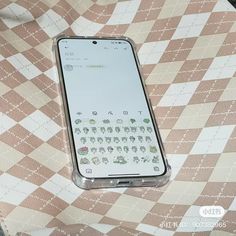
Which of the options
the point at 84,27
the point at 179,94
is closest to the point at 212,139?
the point at 179,94

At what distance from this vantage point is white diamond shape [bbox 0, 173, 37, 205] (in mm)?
297

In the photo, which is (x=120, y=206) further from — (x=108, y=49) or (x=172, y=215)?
(x=108, y=49)

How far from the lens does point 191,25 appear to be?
0.42 m

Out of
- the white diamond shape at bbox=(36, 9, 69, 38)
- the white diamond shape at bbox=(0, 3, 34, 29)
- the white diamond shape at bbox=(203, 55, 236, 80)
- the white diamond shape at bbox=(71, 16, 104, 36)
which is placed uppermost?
the white diamond shape at bbox=(0, 3, 34, 29)

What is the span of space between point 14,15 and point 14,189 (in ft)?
0.53

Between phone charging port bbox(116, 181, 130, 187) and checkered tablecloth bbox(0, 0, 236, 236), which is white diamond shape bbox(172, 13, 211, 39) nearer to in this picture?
checkered tablecloth bbox(0, 0, 236, 236)

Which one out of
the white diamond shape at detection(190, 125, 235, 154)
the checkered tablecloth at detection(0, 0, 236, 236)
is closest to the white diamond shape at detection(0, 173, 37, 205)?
the checkered tablecloth at detection(0, 0, 236, 236)

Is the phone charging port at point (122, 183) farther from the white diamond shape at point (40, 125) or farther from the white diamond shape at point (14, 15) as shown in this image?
the white diamond shape at point (14, 15)

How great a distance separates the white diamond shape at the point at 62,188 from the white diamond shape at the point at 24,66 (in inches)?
3.4

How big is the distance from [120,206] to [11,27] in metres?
0.17

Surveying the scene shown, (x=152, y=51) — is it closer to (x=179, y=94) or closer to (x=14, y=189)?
(x=179, y=94)

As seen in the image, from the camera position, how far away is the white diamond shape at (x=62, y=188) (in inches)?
12.4

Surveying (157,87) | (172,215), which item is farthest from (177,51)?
(172,215)
